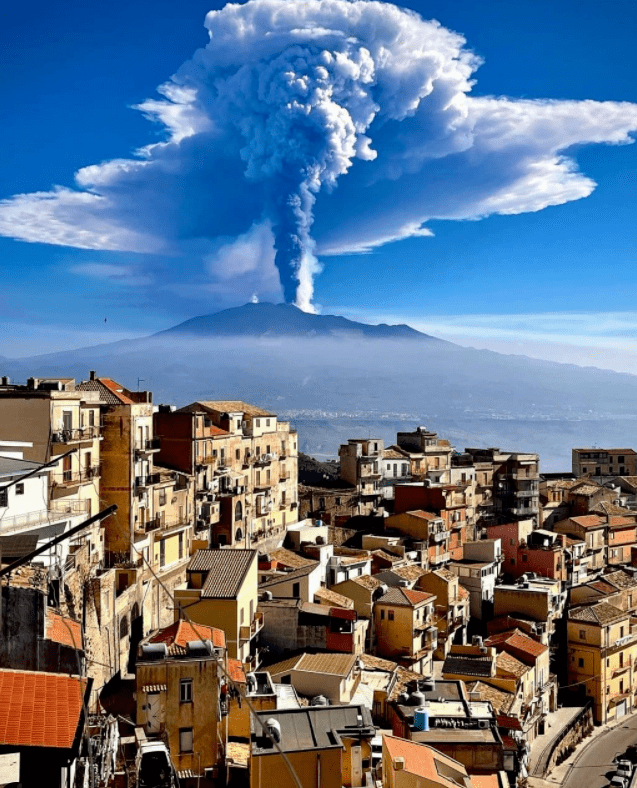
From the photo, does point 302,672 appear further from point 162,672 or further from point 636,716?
point 636,716

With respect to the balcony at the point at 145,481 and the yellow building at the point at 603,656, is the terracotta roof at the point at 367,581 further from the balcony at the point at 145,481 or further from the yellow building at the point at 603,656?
the yellow building at the point at 603,656

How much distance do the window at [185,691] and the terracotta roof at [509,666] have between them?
68.4 feet

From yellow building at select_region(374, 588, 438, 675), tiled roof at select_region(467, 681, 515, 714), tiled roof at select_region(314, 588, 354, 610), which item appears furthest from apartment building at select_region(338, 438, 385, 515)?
tiled roof at select_region(467, 681, 515, 714)

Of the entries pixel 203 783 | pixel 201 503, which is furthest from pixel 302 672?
pixel 201 503

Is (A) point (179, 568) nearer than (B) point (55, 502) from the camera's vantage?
No

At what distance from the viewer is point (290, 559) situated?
40812mm

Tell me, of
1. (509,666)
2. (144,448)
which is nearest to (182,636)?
(144,448)

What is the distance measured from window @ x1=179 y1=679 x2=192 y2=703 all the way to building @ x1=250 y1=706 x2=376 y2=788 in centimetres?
165

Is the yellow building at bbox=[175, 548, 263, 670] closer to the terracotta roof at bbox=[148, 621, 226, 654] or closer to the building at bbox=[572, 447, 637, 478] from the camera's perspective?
the terracotta roof at bbox=[148, 621, 226, 654]

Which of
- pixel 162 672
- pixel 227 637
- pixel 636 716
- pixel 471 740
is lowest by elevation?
pixel 636 716

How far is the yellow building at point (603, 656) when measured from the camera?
43.0 m

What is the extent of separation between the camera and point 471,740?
77.6ft

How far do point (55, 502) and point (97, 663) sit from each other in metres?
8.25

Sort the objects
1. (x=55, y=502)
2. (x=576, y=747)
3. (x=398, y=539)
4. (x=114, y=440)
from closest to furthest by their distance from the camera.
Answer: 1. (x=55, y=502)
2. (x=114, y=440)
3. (x=576, y=747)
4. (x=398, y=539)
